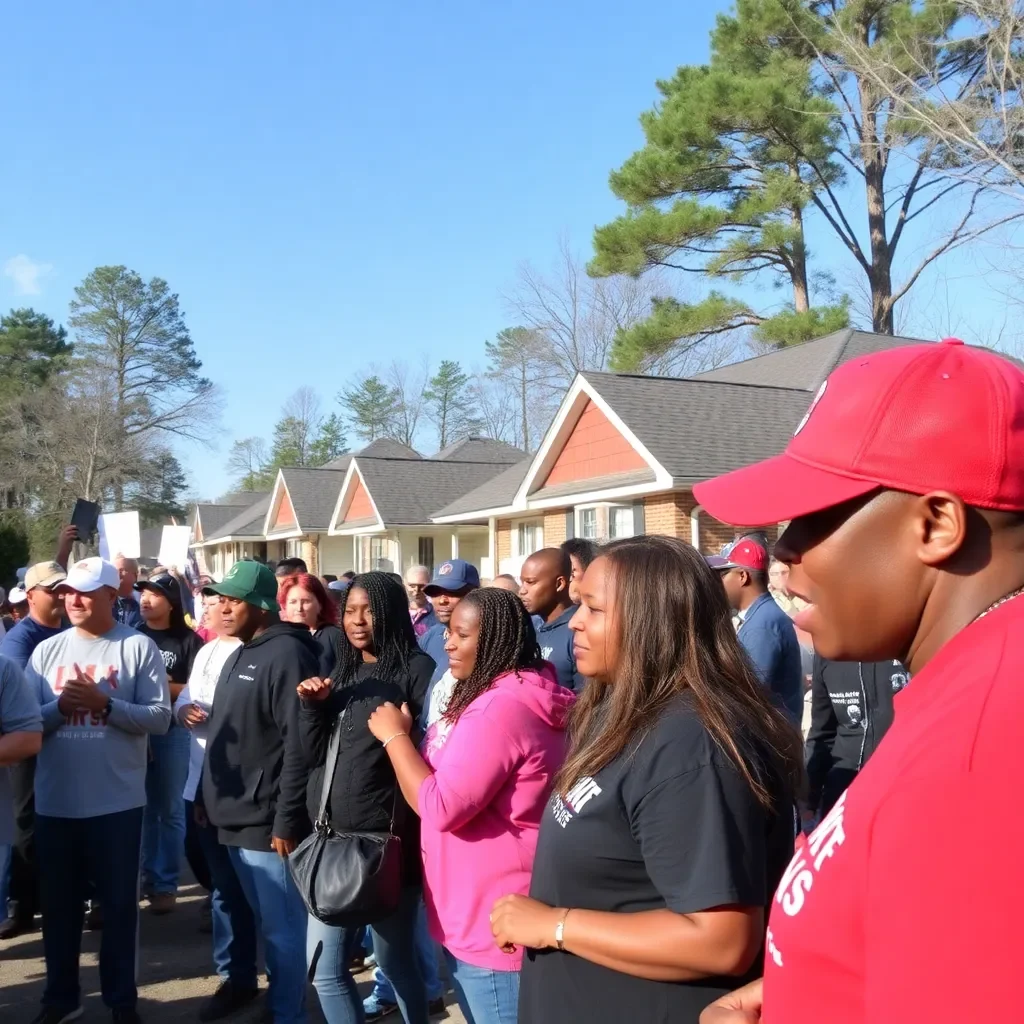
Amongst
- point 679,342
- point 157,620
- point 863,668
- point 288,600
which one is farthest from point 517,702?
point 679,342

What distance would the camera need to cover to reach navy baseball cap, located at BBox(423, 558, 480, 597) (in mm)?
6094

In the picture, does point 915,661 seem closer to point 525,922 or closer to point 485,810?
point 525,922

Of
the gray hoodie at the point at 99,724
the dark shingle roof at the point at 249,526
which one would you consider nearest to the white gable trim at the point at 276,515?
the dark shingle roof at the point at 249,526

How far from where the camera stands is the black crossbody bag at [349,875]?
11.0 ft

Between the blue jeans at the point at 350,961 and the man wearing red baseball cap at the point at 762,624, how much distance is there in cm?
230

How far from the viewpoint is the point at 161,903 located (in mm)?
6508

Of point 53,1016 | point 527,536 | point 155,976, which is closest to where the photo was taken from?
point 53,1016

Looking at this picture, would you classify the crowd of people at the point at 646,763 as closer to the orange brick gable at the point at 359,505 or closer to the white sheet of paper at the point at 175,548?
the white sheet of paper at the point at 175,548

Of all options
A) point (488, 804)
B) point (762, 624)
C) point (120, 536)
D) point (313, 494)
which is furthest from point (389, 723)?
point (313, 494)

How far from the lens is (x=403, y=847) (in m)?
3.62

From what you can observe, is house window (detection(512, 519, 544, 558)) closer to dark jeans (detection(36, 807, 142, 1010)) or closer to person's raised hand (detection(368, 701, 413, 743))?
dark jeans (detection(36, 807, 142, 1010))

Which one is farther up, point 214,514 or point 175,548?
point 214,514

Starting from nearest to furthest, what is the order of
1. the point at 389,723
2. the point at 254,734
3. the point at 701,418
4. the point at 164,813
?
the point at 389,723 → the point at 254,734 → the point at 164,813 → the point at 701,418

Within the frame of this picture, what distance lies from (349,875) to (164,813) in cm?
399
